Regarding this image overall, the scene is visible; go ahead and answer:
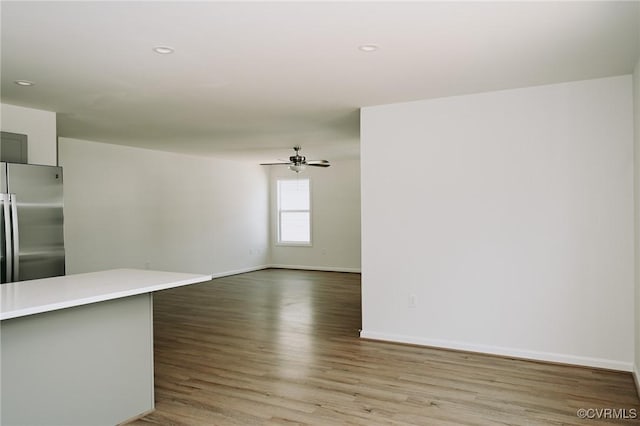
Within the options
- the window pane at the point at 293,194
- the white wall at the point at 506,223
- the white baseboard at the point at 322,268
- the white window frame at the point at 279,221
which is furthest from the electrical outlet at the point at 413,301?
the window pane at the point at 293,194

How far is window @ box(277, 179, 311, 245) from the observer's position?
433 inches

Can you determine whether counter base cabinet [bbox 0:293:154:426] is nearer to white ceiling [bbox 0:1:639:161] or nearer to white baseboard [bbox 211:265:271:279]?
white ceiling [bbox 0:1:639:161]

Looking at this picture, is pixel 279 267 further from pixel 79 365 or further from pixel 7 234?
pixel 79 365

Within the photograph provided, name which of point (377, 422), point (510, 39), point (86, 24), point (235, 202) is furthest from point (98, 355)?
point (235, 202)

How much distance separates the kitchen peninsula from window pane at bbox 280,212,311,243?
7702 mm

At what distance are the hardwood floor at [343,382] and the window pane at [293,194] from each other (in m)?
5.50

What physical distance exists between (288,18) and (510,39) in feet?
4.63

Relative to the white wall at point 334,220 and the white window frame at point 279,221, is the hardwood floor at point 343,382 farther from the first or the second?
the white window frame at point 279,221

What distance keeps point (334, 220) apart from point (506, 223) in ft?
21.0

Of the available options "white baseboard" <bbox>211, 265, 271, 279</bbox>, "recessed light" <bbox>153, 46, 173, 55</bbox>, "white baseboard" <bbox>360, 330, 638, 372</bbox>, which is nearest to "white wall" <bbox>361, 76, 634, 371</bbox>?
"white baseboard" <bbox>360, 330, 638, 372</bbox>

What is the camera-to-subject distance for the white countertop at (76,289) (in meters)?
2.33

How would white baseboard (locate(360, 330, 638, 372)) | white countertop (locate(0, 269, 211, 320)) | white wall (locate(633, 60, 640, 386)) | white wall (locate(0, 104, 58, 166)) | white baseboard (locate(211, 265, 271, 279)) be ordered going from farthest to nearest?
white baseboard (locate(211, 265, 271, 279)), white wall (locate(0, 104, 58, 166)), white baseboard (locate(360, 330, 638, 372)), white wall (locate(633, 60, 640, 386)), white countertop (locate(0, 269, 211, 320))

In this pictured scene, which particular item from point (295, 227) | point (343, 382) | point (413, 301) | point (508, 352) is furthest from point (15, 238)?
point (295, 227)

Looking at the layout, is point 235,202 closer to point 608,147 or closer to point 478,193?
point 478,193
